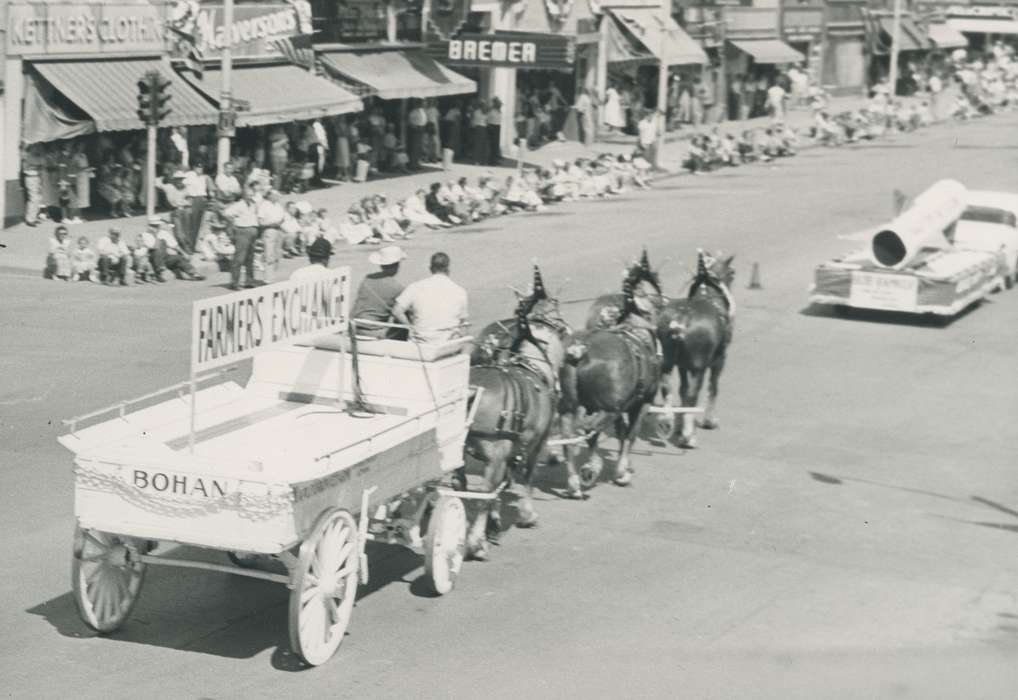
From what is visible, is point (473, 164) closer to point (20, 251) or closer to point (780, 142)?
point (780, 142)

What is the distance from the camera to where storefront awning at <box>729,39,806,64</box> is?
58.7m

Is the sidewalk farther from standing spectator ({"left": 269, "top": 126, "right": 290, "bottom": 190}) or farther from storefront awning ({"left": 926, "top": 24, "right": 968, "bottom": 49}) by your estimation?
storefront awning ({"left": 926, "top": 24, "right": 968, "bottom": 49})

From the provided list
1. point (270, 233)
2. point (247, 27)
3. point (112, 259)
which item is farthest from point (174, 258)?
point (247, 27)

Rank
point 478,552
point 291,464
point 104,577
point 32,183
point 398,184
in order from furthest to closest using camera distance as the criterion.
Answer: point 398,184 → point 32,183 → point 478,552 → point 104,577 → point 291,464

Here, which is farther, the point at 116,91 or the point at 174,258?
the point at 116,91

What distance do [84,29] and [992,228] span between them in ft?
53.4

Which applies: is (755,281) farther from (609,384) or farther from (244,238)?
(609,384)

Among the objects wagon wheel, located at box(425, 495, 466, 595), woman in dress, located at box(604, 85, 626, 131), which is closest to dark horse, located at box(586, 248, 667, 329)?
wagon wheel, located at box(425, 495, 466, 595)

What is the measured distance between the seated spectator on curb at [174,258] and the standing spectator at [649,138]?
19.6m

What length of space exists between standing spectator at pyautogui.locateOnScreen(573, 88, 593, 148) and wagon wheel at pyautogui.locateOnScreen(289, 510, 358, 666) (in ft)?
121

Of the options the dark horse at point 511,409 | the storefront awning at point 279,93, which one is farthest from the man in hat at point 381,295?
the storefront awning at point 279,93

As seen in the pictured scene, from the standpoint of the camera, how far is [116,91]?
30781mm

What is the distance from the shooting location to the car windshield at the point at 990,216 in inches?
1135

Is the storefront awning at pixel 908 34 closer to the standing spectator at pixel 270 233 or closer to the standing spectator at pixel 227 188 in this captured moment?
the standing spectator at pixel 227 188
